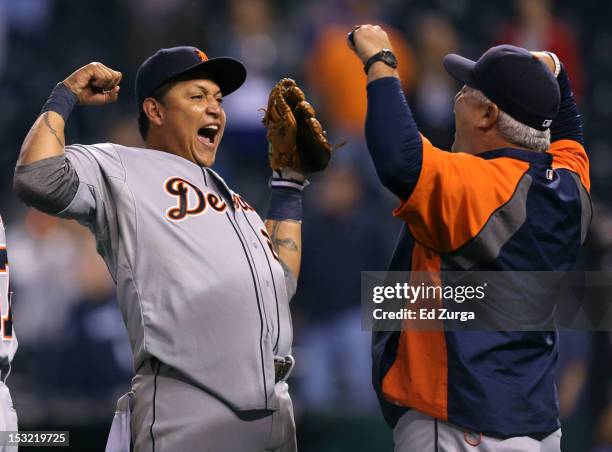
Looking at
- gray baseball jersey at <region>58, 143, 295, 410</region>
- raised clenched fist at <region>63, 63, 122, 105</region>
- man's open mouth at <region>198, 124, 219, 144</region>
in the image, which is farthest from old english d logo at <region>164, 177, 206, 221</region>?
→ raised clenched fist at <region>63, 63, 122, 105</region>

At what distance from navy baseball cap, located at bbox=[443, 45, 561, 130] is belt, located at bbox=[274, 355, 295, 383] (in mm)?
931

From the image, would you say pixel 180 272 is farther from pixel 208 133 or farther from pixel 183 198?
pixel 208 133

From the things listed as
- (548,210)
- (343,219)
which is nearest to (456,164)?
(548,210)

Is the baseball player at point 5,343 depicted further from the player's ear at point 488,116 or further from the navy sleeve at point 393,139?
the player's ear at point 488,116

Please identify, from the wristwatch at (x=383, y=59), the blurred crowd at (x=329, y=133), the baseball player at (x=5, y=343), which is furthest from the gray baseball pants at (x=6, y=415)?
the blurred crowd at (x=329, y=133)

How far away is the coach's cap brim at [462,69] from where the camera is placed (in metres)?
2.80

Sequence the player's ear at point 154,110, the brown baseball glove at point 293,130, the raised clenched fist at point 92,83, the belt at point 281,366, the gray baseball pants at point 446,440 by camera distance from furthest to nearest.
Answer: the brown baseball glove at point 293,130, the player's ear at point 154,110, the belt at point 281,366, the raised clenched fist at point 92,83, the gray baseball pants at point 446,440

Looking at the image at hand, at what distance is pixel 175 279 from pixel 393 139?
68cm

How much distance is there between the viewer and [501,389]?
2.61 m

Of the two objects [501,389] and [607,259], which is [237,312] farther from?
[607,259]

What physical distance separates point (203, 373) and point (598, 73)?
5.43m

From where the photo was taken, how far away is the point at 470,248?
2.61 m

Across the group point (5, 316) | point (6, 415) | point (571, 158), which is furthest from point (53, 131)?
point (571, 158)

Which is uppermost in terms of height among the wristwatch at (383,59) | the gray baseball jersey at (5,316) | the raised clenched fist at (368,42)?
the raised clenched fist at (368,42)
